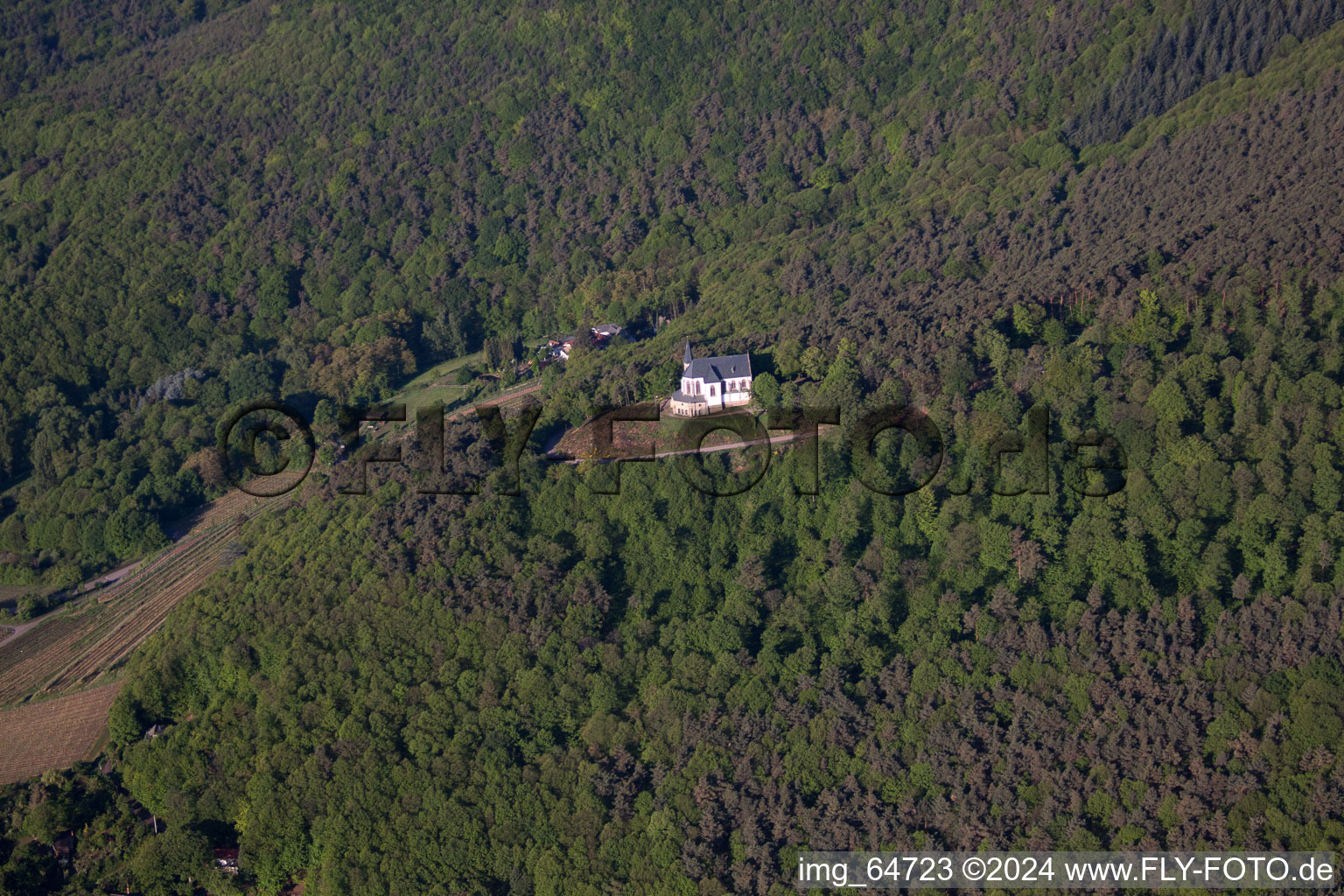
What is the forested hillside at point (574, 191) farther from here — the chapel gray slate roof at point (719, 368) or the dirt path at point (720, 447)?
the dirt path at point (720, 447)

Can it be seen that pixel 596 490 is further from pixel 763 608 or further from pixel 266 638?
pixel 266 638

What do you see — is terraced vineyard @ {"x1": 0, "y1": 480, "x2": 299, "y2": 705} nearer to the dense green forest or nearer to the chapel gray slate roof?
the dense green forest
